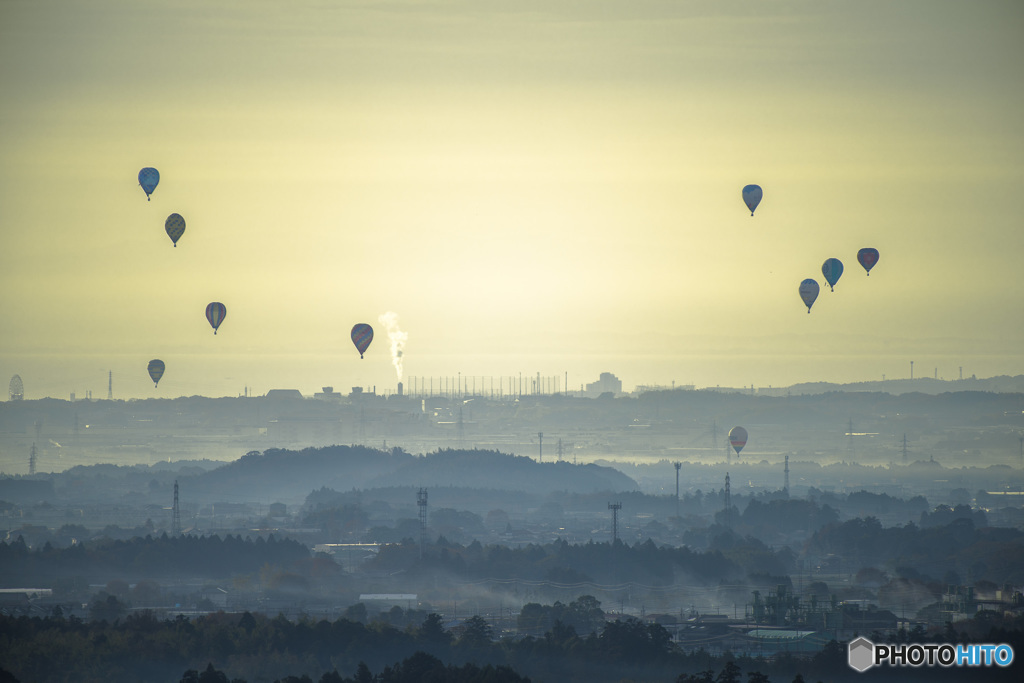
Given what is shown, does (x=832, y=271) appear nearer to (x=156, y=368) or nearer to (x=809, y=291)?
(x=809, y=291)

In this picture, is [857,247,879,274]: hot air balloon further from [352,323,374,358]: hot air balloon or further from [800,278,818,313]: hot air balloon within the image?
[352,323,374,358]: hot air balloon

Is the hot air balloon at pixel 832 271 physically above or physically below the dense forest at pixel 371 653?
above

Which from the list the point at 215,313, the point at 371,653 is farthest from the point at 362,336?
the point at 371,653

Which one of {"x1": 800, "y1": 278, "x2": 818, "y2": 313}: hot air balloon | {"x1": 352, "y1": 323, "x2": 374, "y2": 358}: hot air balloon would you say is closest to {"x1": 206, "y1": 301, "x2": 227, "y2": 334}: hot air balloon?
{"x1": 352, "y1": 323, "x2": 374, "y2": 358}: hot air balloon

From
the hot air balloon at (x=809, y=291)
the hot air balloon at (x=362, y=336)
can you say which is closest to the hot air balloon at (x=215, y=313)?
the hot air balloon at (x=362, y=336)

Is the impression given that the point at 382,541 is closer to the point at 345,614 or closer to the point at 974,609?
the point at 345,614

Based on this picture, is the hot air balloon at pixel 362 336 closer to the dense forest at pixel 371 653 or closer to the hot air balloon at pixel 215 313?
the hot air balloon at pixel 215 313

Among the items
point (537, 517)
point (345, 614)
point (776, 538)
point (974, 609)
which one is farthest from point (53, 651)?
point (537, 517)
